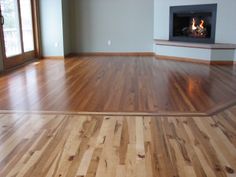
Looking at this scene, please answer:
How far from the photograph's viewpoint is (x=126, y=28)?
758 cm

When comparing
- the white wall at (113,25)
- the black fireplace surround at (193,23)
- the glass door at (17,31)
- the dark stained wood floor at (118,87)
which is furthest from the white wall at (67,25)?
the black fireplace surround at (193,23)

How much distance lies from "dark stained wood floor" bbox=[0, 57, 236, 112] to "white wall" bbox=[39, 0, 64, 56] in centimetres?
102

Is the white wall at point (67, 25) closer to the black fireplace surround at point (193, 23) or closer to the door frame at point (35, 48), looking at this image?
the door frame at point (35, 48)

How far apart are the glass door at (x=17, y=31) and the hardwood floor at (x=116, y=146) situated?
125 inches

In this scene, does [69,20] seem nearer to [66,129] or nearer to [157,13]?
[157,13]

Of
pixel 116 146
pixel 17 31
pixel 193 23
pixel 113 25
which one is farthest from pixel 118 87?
pixel 113 25

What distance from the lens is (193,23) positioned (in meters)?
6.80

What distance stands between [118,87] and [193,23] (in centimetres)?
356

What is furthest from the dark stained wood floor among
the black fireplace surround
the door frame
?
the black fireplace surround

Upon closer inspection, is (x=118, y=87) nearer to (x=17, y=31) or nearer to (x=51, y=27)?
(x=17, y=31)

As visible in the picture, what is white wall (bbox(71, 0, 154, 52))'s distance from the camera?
7441 mm

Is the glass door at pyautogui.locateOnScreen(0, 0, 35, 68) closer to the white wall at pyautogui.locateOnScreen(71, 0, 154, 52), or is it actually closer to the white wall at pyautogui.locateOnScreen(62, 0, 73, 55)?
the white wall at pyautogui.locateOnScreen(62, 0, 73, 55)

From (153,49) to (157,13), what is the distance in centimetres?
98

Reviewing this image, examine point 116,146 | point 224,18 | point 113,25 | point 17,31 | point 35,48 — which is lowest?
point 116,146
